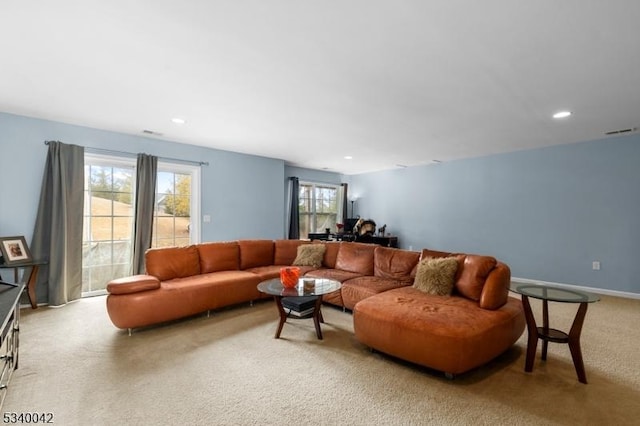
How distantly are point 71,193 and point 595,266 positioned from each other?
7.91m

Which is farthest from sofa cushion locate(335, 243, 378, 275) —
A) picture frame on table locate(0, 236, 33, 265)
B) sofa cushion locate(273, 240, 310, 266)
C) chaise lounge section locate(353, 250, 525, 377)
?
picture frame on table locate(0, 236, 33, 265)

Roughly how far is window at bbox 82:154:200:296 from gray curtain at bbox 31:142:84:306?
0.28 metres

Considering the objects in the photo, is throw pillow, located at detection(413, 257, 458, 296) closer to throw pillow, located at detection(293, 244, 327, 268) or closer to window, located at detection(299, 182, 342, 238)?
throw pillow, located at detection(293, 244, 327, 268)

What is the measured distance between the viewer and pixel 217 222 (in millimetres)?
5477

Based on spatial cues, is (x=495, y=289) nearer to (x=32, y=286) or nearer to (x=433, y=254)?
(x=433, y=254)

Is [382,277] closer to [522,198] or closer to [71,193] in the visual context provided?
[522,198]

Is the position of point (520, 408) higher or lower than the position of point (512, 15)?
lower

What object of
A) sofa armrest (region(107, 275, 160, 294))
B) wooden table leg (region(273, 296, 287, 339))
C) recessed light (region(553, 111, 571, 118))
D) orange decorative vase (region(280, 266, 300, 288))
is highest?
recessed light (region(553, 111, 571, 118))

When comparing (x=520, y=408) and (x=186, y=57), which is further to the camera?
(x=186, y=57)

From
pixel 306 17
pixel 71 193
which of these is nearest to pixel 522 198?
pixel 306 17

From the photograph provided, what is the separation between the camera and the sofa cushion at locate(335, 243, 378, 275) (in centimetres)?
419

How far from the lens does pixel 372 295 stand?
10.9ft

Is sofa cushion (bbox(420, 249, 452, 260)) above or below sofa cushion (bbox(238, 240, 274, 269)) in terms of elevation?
above

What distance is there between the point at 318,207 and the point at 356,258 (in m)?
3.99
